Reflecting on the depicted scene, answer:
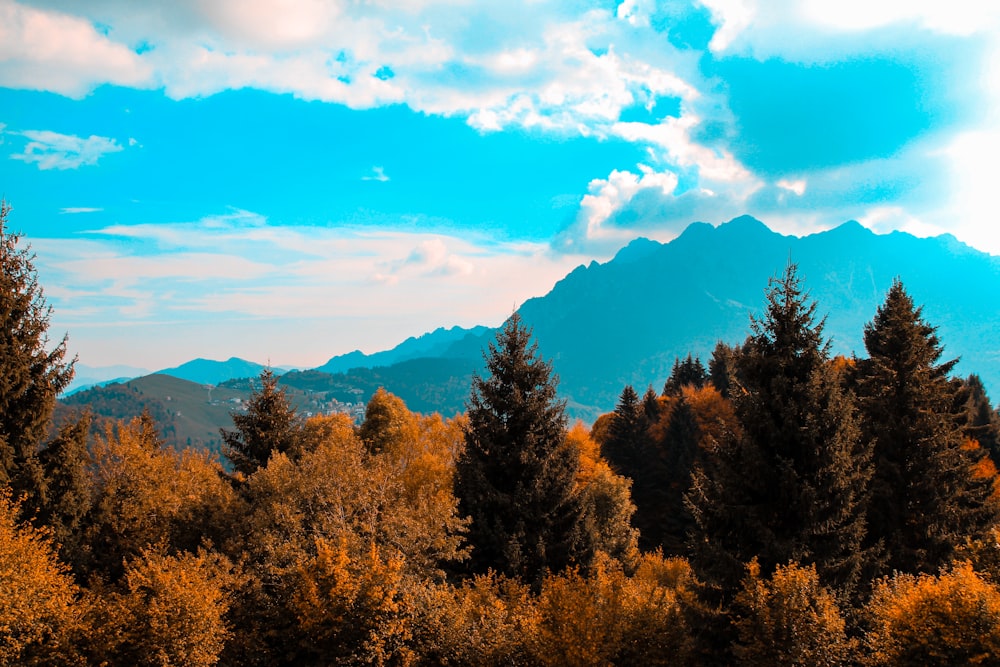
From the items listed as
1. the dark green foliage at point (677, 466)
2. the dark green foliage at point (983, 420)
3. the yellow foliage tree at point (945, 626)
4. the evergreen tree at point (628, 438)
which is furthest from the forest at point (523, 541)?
the dark green foliage at point (983, 420)

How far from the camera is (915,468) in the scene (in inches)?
901

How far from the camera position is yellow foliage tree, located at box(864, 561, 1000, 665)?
13.0 meters

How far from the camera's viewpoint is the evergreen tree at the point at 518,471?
24.2m

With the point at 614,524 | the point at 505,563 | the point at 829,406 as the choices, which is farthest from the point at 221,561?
the point at 614,524

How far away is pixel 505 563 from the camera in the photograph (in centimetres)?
2389

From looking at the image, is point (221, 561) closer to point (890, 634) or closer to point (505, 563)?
point (505, 563)

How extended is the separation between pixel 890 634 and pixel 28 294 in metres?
31.9

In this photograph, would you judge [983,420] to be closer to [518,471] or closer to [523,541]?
[518,471]

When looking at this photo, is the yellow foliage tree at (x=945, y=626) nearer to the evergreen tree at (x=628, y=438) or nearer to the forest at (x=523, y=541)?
the forest at (x=523, y=541)

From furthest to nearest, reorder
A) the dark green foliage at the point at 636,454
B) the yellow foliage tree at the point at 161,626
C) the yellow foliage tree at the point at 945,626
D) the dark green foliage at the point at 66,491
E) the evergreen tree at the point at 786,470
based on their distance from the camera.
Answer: the dark green foliage at the point at 636,454, the dark green foliage at the point at 66,491, the evergreen tree at the point at 786,470, the yellow foliage tree at the point at 161,626, the yellow foliage tree at the point at 945,626

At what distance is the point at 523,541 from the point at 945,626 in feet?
47.4

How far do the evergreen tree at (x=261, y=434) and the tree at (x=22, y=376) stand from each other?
10.5 m

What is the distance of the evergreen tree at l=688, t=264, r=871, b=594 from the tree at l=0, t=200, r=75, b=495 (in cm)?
2559

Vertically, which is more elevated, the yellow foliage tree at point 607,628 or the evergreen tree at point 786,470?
the evergreen tree at point 786,470
